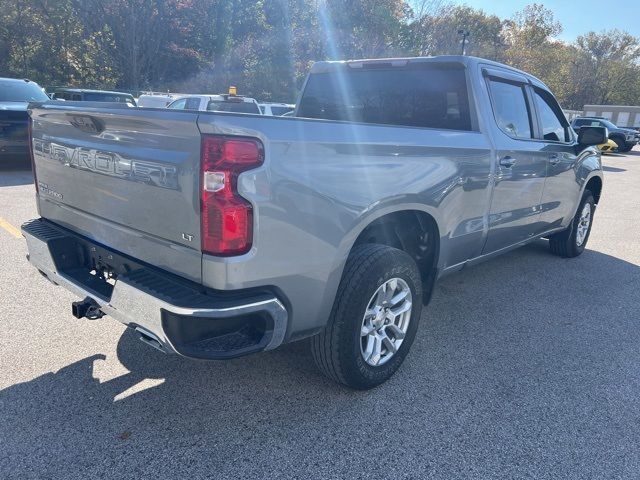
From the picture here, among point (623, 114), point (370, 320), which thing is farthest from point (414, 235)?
point (623, 114)

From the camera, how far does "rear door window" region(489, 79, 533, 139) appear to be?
3.96 meters

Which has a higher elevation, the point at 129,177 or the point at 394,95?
the point at 394,95

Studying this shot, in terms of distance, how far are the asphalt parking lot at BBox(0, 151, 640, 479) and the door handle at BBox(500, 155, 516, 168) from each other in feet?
4.12

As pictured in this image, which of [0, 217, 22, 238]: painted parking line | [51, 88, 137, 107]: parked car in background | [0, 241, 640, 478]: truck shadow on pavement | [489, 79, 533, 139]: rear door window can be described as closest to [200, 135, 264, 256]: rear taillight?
[0, 241, 640, 478]: truck shadow on pavement

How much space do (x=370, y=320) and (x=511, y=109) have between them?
2388 mm

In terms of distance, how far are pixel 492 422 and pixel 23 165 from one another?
1142 cm

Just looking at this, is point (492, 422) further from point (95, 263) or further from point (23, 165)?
point (23, 165)

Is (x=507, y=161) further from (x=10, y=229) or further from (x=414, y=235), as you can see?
(x=10, y=229)

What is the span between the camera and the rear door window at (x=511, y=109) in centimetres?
396

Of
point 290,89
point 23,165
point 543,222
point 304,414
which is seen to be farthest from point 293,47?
point 304,414

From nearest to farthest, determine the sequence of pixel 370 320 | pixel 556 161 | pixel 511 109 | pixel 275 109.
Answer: pixel 370 320, pixel 511 109, pixel 556 161, pixel 275 109

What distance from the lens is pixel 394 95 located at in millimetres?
4082

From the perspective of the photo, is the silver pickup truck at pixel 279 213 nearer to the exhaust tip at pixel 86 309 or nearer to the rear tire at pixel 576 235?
the exhaust tip at pixel 86 309

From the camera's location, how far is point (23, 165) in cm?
1102
